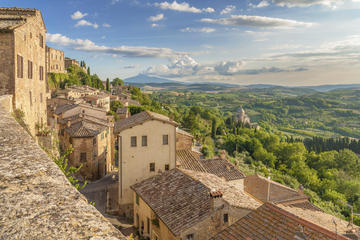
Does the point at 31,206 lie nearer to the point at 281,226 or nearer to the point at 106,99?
the point at 281,226

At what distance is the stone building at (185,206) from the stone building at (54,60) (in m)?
61.4

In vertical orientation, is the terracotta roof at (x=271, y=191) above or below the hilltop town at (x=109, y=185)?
below

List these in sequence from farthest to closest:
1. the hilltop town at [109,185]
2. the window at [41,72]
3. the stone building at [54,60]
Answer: the stone building at [54,60] → the window at [41,72] → the hilltop town at [109,185]

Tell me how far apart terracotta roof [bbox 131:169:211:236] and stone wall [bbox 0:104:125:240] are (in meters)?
10.4

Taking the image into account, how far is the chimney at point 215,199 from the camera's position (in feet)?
44.3

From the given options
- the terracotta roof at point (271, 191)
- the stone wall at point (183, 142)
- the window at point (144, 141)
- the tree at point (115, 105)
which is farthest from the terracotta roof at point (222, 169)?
the tree at point (115, 105)

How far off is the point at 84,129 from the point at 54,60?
51552mm

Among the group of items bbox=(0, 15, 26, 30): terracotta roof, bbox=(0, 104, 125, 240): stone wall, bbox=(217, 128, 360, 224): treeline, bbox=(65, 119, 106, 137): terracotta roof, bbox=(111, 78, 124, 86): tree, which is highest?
bbox=(111, 78, 124, 86): tree

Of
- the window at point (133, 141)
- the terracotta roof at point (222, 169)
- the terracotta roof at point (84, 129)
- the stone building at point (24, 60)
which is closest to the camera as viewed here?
the stone building at point (24, 60)

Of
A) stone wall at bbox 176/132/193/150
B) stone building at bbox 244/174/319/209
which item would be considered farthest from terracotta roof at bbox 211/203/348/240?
stone building at bbox 244/174/319/209

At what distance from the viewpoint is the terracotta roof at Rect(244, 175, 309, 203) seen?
96.8ft

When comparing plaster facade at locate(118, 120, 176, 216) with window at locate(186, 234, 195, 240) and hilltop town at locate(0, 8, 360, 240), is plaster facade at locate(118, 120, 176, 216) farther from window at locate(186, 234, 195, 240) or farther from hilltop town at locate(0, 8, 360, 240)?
window at locate(186, 234, 195, 240)

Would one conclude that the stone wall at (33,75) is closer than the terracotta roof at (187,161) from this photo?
Yes

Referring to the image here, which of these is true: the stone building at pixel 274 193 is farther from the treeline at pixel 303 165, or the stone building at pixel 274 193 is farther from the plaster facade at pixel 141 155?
the treeline at pixel 303 165
